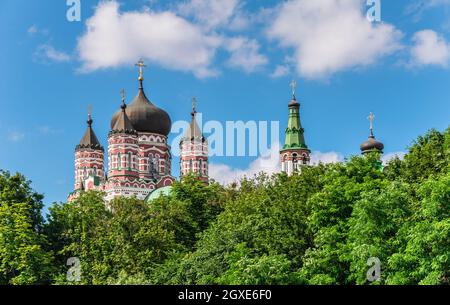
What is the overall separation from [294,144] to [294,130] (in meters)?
1.67

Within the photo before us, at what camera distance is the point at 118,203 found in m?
46.9

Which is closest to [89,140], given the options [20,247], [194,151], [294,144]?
[194,151]

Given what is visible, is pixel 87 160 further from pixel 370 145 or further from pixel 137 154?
pixel 370 145

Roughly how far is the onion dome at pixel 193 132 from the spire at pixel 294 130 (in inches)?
376

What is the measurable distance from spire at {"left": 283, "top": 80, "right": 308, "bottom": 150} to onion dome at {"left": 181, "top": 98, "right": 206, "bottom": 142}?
9.54 meters

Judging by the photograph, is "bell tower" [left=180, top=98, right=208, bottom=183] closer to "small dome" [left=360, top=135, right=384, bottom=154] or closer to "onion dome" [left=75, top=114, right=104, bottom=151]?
"onion dome" [left=75, top=114, right=104, bottom=151]

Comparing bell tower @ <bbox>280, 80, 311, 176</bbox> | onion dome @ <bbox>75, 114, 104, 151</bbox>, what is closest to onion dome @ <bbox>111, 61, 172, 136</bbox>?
onion dome @ <bbox>75, 114, 104, 151</bbox>

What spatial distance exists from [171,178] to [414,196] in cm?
5533

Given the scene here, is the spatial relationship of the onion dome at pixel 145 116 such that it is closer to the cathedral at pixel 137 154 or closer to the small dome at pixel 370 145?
the cathedral at pixel 137 154

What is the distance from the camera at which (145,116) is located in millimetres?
88125
